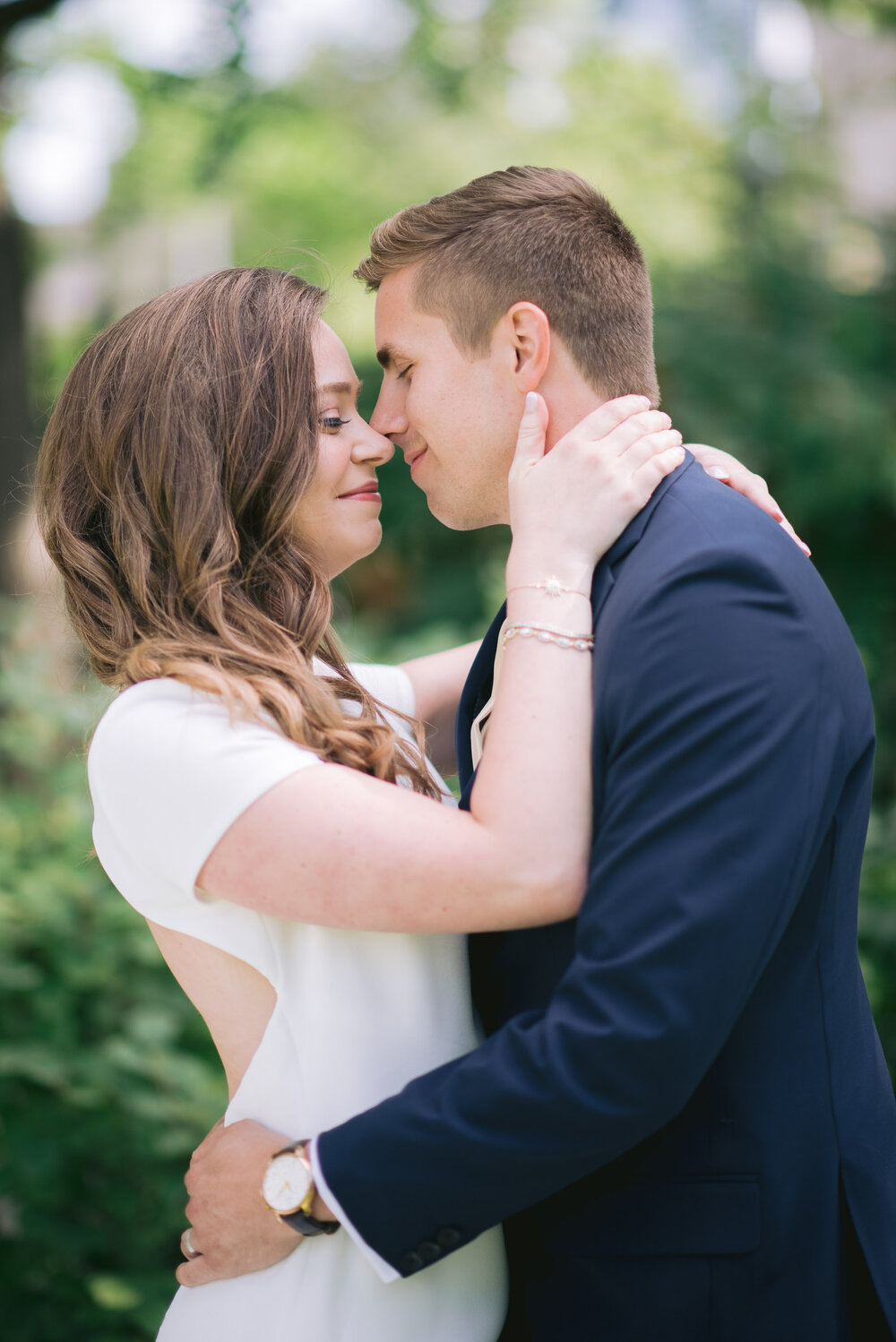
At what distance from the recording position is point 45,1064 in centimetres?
305

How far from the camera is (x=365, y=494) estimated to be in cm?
225

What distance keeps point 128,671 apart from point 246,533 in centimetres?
36

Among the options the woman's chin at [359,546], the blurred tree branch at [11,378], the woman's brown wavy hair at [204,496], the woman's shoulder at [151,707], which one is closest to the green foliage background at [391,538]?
the blurred tree branch at [11,378]

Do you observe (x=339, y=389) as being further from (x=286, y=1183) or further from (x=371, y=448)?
(x=286, y=1183)

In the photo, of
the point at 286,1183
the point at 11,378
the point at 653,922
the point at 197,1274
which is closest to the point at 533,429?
the point at 653,922

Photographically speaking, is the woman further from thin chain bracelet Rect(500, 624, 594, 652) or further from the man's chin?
the man's chin

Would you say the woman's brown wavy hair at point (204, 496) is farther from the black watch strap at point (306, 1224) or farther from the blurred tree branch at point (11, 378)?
the blurred tree branch at point (11, 378)

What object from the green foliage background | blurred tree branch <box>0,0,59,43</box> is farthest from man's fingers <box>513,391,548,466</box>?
blurred tree branch <box>0,0,59,43</box>

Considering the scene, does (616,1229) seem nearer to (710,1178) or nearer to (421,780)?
(710,1178)

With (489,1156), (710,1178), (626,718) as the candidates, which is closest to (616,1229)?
(710,1178)

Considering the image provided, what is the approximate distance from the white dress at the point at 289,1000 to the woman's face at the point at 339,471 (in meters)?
0.54

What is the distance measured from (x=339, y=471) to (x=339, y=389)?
0.16 metres

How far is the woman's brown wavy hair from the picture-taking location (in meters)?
1.95

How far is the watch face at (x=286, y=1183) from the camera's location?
168 centimetres
